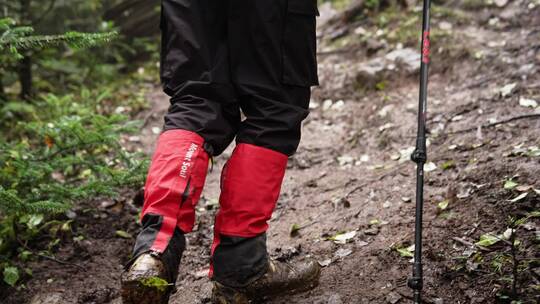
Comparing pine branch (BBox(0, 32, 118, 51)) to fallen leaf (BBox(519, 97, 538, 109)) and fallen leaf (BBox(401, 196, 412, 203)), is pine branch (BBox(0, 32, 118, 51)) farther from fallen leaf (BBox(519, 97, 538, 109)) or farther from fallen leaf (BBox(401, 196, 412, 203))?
fallen leaf (BBox(519, 97, 538, 109))

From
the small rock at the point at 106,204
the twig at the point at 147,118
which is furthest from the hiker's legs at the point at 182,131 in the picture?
the twig at the point at 147,118

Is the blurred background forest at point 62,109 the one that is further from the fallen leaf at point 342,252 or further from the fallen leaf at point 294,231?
the fallen leaf at point 342,252

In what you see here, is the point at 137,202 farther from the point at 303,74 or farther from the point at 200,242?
the point at 303,74

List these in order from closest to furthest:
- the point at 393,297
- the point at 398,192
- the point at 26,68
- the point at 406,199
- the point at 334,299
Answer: the point at 393,297
the point at 334,299
the point at 406,199
the point at 398,192
the point at 26,68

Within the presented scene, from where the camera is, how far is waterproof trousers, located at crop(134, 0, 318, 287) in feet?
7.35

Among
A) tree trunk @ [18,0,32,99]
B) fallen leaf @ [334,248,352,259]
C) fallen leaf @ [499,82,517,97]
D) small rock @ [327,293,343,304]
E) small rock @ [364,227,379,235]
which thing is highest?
tree trunk @ [18,0,32,99]

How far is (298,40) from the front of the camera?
2301 millimetres

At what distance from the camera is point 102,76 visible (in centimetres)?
674

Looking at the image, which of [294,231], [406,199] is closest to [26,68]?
[294,231]

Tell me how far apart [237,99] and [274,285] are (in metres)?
0.98

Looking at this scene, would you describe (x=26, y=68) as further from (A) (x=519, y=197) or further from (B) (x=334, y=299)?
(A) (x=519, y=197)

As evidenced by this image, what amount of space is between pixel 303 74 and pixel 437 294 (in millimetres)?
1232

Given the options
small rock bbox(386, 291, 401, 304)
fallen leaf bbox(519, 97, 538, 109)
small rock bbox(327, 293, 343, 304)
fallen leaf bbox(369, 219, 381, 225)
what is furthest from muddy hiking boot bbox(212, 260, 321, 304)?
fallen leaf bbox(519, 97, 538, 109)

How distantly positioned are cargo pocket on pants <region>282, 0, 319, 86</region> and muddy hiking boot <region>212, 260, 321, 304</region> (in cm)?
98
